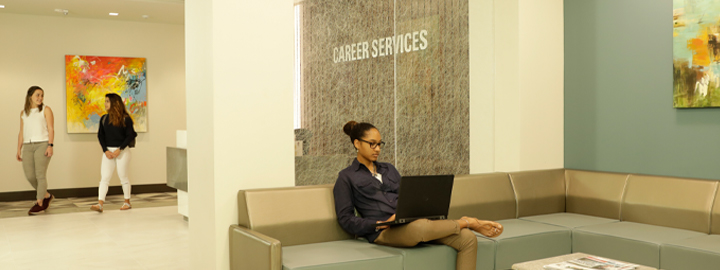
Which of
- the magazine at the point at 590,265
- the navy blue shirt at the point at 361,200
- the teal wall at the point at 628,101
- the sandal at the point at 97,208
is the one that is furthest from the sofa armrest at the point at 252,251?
the sandal at the point at 97,208

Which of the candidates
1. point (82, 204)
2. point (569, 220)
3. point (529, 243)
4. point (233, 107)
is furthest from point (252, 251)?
point (82, 204)

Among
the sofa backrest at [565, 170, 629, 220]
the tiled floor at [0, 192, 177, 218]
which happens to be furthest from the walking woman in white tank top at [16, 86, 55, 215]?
the sofa backrest at [565, 170, 629, 220]

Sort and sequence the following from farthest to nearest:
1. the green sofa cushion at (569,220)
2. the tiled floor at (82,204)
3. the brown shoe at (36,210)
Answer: the tiled floor at (82,204) < the brown shoe at (36,210) < the green sofa cushion at (569,220)

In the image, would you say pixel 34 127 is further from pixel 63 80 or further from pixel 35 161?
pixel 63 80

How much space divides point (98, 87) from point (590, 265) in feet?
28.1

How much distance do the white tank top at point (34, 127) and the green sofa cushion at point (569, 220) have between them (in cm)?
627

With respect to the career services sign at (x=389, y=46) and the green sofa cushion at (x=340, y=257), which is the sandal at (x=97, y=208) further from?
the green sofa cushion at (x=340, y=257)

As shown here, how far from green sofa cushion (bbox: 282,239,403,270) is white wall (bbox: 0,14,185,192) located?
714 centimetres

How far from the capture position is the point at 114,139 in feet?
25.9

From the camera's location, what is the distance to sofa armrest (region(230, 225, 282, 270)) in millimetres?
2959

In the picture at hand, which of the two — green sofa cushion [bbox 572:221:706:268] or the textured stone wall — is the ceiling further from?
green sofa cushion [bbox 572:221:706:268]

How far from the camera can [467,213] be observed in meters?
4.27

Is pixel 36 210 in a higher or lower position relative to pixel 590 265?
lower

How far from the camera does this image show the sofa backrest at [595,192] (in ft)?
14.7
